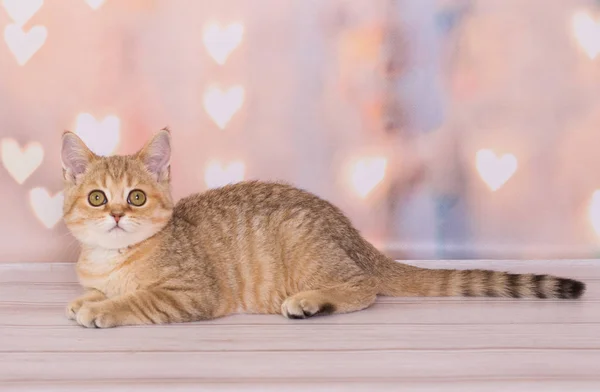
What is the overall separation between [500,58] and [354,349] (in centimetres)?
158

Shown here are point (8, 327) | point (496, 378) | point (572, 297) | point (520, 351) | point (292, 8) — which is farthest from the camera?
point (292, 8)

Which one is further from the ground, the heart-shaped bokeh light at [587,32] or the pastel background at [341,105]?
the heart-shaped bokeh light at [587,32]

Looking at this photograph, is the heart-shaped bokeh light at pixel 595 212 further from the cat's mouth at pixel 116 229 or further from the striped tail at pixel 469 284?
the cat's mouth at pixel 116 229

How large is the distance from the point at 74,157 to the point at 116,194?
0.21 m

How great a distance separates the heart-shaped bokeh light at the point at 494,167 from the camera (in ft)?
9.24

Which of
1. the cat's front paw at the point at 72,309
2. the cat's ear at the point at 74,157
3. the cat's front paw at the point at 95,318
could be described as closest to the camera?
the cat's front paw at the point at 95,318

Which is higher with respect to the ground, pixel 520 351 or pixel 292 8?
pixel 292 8

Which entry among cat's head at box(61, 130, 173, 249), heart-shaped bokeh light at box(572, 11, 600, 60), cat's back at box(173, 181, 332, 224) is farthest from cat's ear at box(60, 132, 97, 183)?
heart-shaped bokeh light at box(572, 11, 600, 60)

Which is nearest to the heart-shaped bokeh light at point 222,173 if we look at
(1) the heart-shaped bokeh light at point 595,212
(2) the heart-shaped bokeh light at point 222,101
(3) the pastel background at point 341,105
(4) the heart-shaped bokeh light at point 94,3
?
(3) the pastel background at point 341,105

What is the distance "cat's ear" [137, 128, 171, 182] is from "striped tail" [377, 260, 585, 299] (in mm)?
823

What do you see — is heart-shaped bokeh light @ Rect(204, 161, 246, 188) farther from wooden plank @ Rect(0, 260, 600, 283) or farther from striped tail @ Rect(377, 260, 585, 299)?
striped tail @ Rect(377, 260, 585, 299)

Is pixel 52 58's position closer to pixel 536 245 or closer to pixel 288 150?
pixel 288 150

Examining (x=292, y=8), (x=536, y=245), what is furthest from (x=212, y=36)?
(x=536, y=245)

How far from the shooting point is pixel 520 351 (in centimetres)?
173
